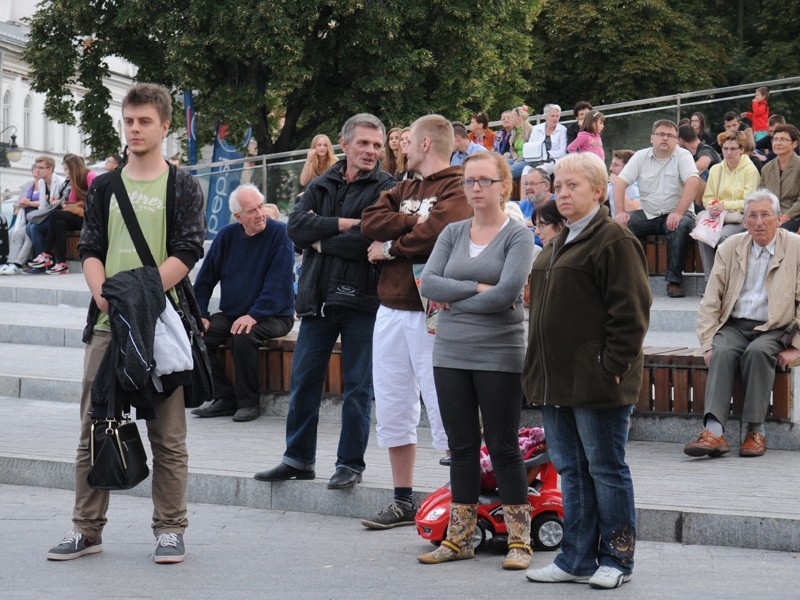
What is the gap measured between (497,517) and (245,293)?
171 inches

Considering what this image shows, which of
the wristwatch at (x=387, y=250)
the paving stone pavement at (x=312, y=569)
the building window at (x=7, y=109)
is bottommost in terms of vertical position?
the paving stone pavement at (x=312, y=569)

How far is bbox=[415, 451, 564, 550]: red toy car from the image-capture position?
20.9 feet

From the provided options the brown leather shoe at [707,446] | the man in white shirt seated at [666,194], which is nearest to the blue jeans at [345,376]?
the brown leather shoe at [707,446]

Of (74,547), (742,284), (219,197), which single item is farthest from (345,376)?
(219,197)

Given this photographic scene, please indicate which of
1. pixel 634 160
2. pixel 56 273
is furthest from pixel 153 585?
pixel 56 273

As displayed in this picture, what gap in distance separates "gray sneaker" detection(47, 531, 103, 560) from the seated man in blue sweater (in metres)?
3.61

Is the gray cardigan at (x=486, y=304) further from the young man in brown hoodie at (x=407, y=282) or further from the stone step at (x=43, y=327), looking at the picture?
the stone step at (x=43, y=327)

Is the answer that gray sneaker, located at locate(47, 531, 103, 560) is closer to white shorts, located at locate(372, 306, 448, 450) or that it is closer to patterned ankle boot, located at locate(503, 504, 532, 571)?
white shorts, located at locate(372, 306, 448, 450)

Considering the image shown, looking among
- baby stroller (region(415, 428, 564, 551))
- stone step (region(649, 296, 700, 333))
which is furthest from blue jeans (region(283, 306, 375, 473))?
stone step (region(649, 296, 700, 333))

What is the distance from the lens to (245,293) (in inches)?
403

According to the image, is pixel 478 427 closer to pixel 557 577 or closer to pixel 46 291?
pixel 557 577

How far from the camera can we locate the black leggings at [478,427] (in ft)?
19.9

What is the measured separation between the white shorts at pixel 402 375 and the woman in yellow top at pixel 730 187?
6.75 metres

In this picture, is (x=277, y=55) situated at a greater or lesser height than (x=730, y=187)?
greater
